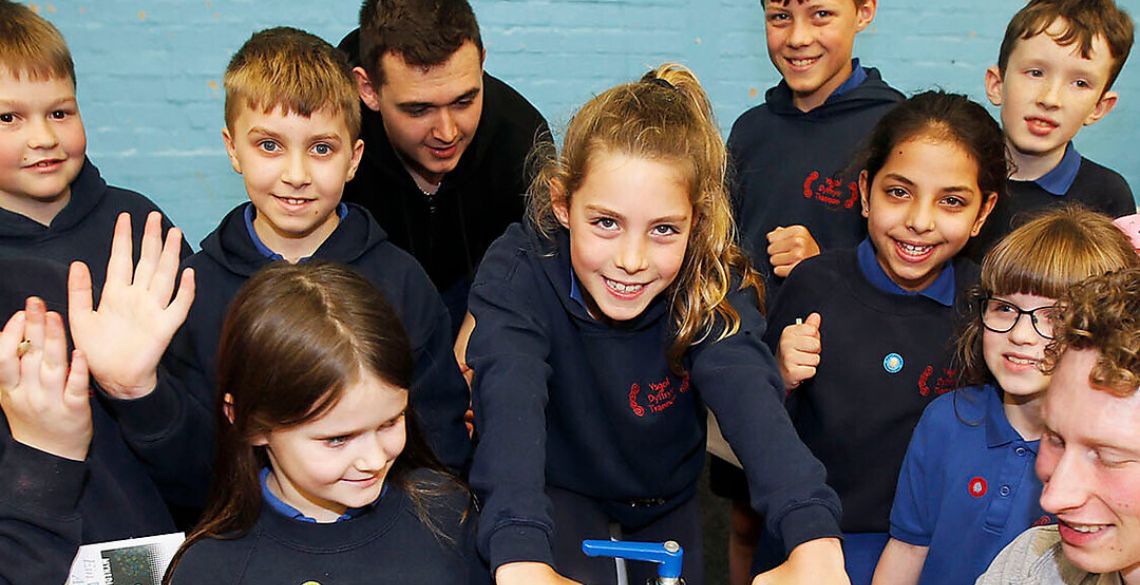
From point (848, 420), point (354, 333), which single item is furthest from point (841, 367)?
point (354, 333)

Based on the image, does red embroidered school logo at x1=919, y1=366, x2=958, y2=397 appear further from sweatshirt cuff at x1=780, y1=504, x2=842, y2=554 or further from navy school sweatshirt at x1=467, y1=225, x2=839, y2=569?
sweatshirt cuff at x1=780, y1=504, x2=842, y2=554

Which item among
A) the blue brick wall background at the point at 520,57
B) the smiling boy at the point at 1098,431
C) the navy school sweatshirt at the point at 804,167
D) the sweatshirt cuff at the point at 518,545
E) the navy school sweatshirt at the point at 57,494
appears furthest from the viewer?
the blue brick wall background at the point at 520,57

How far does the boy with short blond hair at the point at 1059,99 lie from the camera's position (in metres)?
1.98

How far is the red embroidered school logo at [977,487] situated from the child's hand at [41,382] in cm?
117

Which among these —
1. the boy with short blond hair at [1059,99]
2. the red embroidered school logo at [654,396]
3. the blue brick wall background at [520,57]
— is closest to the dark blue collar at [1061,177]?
the boy with short blond hair at [1059,99]

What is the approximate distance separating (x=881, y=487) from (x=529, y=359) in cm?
68

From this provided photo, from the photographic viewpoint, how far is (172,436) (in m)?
1.35

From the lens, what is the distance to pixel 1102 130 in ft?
10.7

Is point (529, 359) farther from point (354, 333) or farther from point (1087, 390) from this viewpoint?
point (1087, 390)

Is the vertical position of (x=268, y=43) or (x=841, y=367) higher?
(x=268, y=43)

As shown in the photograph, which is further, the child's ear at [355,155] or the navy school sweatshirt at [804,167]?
the navy school sweatshirt at [804,167]

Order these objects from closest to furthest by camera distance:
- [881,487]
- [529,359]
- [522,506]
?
[522,506] < [529,359] < [881,487]

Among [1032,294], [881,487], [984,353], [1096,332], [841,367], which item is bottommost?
[881,487]

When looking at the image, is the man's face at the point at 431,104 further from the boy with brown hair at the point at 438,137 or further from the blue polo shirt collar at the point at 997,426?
the blue polo shirt collar at the point at 997,426
